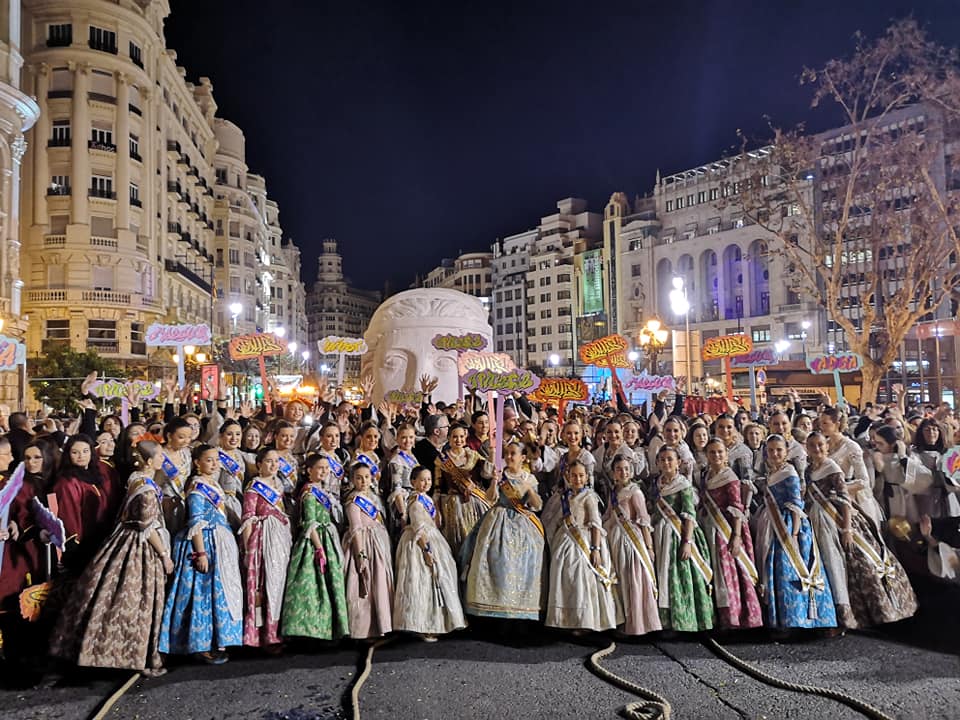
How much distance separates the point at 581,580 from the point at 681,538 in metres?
0.86

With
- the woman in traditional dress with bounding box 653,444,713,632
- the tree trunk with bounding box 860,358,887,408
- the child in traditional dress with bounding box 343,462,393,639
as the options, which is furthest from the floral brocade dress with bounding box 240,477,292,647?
the tree trunk with bounding box 860,358,887,408

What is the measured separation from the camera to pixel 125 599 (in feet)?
15.9

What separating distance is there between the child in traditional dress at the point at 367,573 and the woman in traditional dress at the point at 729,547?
8.28 ft

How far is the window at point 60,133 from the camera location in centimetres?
3325

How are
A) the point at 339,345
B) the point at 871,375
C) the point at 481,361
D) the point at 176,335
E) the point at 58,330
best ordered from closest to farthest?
1. the point at 176,335
2. the point at 339,345
3. the point at 481,361
4. the point at 871,375
5. the point at 58,330

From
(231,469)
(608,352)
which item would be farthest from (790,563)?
(608,352)

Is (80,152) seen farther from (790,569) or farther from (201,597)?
(790,569)

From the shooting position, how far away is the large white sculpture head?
1980cm

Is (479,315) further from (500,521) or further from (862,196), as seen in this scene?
(500,521)

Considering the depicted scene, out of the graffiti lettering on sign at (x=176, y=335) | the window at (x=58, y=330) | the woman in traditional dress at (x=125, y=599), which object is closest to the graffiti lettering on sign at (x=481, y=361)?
the graffiti lettering on sign at (x=176, y=335)

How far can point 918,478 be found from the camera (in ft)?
22.2

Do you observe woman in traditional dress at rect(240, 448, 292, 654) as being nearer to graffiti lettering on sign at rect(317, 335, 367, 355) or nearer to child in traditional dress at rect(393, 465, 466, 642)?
child in traditional dress at rect(393, 465, 466, 642)

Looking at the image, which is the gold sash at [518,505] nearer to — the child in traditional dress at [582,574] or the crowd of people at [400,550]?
the crowd of people at [400,550]

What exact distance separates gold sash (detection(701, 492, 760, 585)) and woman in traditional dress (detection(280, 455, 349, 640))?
2929 millimetres
